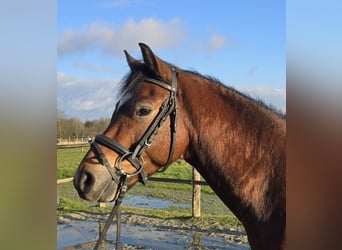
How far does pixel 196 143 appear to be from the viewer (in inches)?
63.3

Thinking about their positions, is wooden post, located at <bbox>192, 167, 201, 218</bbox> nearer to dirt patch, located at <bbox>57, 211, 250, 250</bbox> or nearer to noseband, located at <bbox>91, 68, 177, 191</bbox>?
dirt patch, located at <bbox>57, 211, 250, 250</bbox>

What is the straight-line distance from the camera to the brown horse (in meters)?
1.47

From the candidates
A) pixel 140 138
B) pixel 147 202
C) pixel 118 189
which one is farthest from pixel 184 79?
pixel 147 202

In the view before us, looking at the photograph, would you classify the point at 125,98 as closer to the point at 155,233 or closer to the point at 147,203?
the point at 155,233

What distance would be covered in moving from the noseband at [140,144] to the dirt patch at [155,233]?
286cm

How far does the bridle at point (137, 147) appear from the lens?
1510mm

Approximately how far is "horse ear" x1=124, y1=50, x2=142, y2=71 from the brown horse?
0.03 m

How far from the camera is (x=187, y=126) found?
1.61 meters

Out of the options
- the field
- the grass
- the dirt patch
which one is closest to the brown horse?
the field

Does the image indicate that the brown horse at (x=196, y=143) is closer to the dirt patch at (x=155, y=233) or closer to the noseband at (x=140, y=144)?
the noseband at (x=140, y=144)

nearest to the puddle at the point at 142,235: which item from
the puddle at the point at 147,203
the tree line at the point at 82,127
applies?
the puddle at the point at 147,203

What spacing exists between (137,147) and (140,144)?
0.02 m
